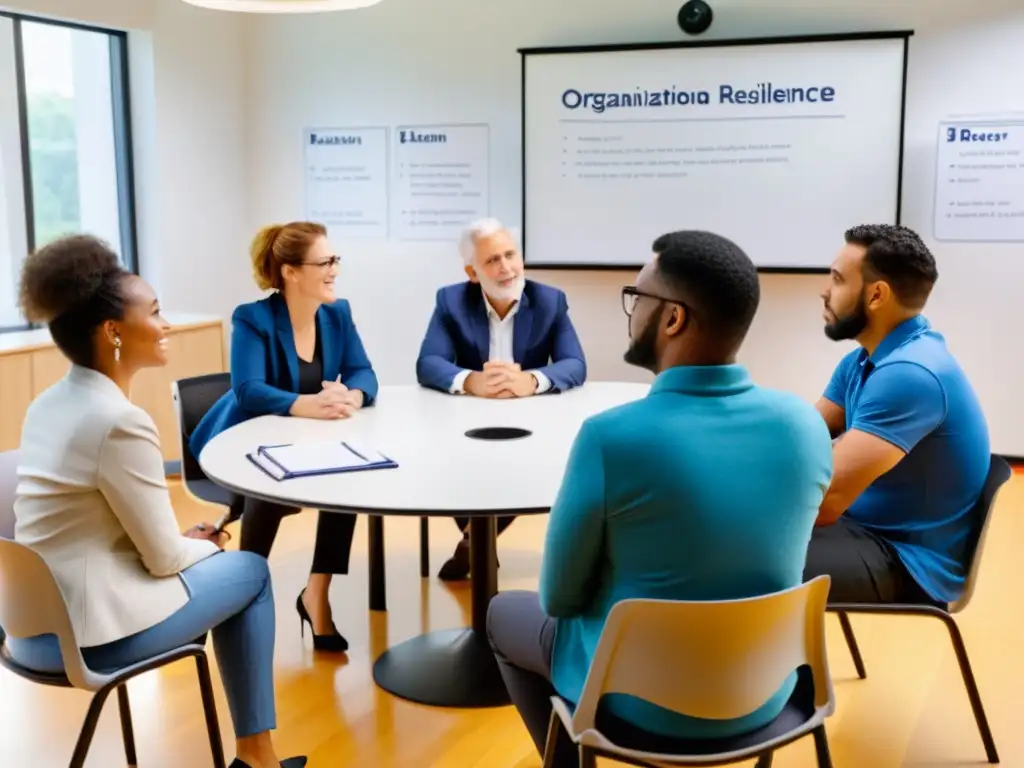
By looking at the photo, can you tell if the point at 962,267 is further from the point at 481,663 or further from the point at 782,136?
the point at 481,663

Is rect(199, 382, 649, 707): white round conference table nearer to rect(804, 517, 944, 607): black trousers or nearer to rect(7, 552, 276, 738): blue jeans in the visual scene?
rect(7, 552, 276, 738): blue jeans

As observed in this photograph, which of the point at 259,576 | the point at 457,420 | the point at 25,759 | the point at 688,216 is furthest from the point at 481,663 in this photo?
the point at 688,216

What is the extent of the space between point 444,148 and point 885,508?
4.18 meters

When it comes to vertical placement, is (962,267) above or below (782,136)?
below

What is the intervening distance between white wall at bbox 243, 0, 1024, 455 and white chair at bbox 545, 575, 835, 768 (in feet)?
13.4

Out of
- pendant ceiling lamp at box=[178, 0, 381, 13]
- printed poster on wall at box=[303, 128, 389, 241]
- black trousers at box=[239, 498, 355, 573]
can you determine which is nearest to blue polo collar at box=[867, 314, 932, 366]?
pendant ceiling lamp at box=[178, 0, 381, 13]

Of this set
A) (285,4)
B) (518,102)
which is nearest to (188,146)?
(518,102)

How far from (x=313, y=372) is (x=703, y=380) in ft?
6.82

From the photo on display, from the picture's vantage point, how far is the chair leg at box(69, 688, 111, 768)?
2096 mm

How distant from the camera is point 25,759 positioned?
2.69 meters

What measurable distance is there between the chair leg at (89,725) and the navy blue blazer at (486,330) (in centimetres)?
192

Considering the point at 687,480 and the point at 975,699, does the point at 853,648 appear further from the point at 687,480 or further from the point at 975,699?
the point at 687,480

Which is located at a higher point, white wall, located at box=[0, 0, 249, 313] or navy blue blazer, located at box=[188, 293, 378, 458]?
white wall, located at box=[0, 0, 249, 313]

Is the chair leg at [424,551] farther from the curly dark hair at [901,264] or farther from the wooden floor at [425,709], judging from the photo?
the curly dark hair at [901,264]
